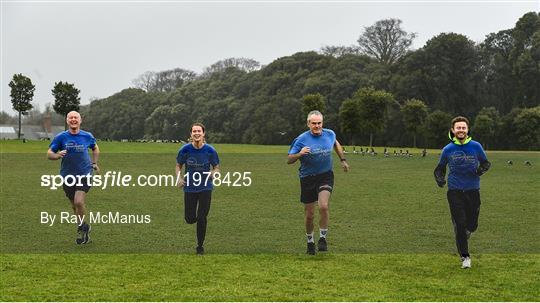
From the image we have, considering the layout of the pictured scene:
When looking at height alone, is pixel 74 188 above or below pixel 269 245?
above

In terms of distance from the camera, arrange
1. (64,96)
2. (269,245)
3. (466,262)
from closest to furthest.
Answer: (466,262) → (269,245) → (64,96)

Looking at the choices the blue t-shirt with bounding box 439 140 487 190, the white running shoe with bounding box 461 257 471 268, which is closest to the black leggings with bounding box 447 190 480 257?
the blue t-shirt with bounding box 439 140 487 190

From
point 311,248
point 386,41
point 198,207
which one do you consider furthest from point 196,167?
point 386,41

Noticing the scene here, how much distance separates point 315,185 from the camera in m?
10.2

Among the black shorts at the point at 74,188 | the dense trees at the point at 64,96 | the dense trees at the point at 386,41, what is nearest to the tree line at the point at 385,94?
the dense trees at the point at 386,41

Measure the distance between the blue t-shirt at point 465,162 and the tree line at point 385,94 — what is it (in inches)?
2233

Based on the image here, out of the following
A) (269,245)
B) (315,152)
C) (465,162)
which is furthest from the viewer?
(269,245)

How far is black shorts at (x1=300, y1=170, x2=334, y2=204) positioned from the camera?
1015 cm

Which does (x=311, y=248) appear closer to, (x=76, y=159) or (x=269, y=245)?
(x=269, y=245)

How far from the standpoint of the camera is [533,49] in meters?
80.2

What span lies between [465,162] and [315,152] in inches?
93.2

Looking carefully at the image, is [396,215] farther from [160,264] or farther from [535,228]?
[160,264]

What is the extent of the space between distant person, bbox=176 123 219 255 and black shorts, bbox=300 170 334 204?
1.52 meters

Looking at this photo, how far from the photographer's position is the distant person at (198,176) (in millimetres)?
10273
